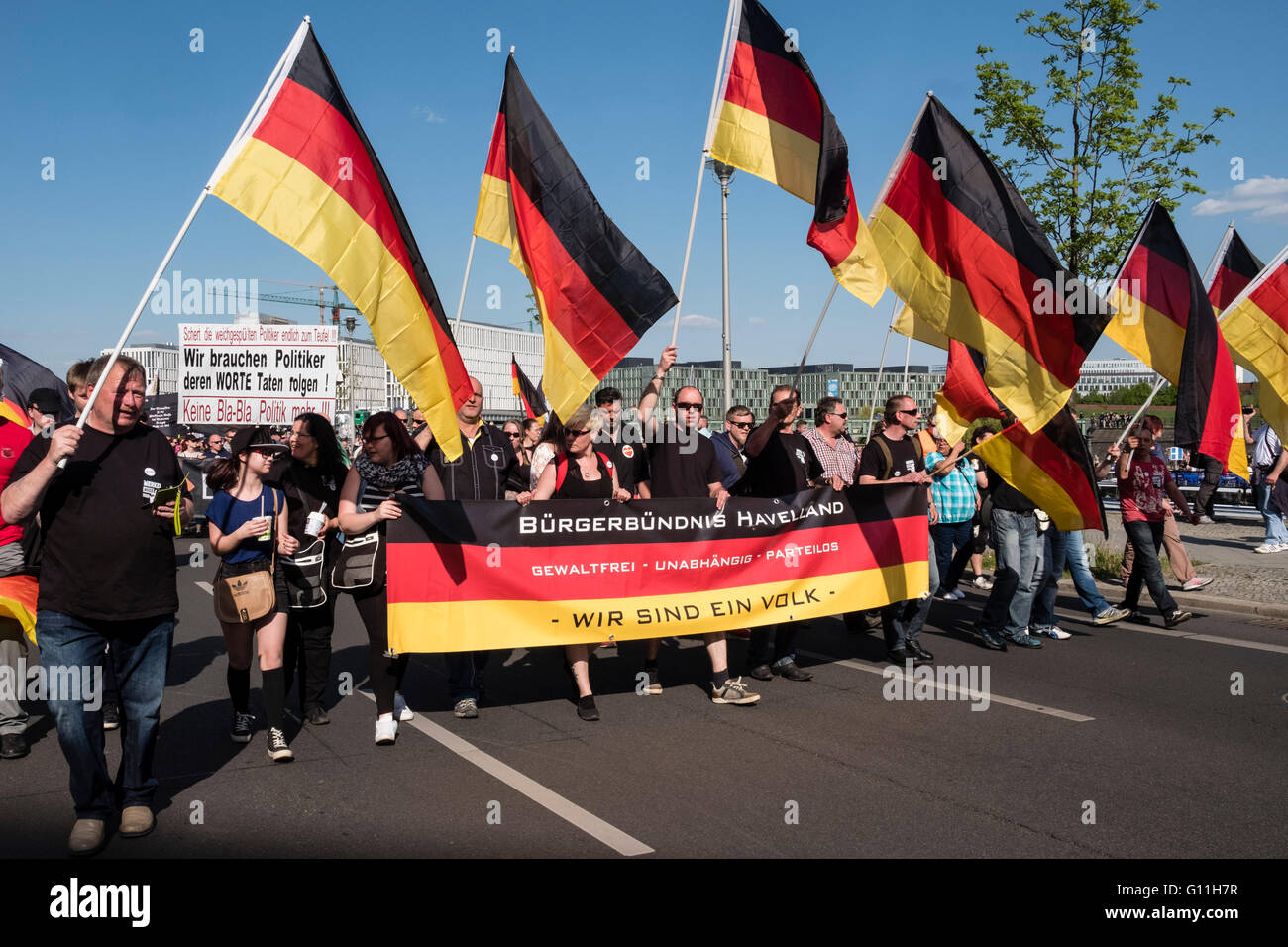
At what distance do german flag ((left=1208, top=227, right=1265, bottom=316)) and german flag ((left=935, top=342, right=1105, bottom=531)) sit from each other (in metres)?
3.26

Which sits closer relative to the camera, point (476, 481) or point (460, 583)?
point (460, 583)

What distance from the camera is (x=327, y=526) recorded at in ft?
20.9

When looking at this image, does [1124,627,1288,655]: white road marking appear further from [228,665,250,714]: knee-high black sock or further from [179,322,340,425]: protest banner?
[179,322,340,425]: protest banner

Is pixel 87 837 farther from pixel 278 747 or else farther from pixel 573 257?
pixel 573 257

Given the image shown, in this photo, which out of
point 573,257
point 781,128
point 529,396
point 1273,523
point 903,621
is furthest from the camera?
point 1273,523

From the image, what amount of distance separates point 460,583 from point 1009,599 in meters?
4.89

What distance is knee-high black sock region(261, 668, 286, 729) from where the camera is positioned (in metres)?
5.90

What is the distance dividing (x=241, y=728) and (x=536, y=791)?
83.3 inches

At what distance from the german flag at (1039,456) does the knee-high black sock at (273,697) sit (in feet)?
17.4

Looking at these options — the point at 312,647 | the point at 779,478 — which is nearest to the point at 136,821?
the point at 312,647

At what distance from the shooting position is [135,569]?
462 centimetres

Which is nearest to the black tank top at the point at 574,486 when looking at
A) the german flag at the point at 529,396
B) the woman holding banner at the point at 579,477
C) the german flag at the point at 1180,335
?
the woman holding banner at the point at 579,477
